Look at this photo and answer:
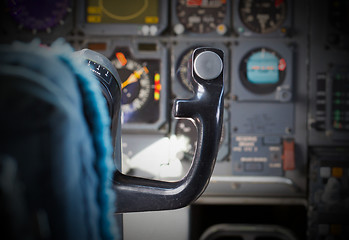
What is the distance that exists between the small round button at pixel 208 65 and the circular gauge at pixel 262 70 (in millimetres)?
1520

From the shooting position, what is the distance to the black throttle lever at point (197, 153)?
1.46 ft

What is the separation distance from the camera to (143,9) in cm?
193

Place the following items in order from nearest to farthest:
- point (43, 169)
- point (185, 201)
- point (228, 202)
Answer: point (43, 169)
point (185, 201)
point (228, 202)

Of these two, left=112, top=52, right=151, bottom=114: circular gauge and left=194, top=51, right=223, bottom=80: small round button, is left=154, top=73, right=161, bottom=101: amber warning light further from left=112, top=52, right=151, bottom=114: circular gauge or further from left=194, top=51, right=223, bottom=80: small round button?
left=194, top=51, right=223, bottom=80: small round button

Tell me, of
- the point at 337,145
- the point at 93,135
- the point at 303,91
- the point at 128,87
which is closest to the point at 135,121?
the point at 128,87

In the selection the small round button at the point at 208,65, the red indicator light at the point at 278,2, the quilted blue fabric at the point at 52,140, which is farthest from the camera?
the red indicator light at the point at 278,2

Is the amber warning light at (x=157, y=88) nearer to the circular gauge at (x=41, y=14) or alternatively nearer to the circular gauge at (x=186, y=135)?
the circular gauge at (x=186, y=135)

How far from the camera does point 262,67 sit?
6.32 feet

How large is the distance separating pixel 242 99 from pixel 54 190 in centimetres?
174

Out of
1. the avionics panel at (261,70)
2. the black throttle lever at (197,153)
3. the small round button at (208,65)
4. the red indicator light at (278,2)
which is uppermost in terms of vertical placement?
the red indicator light at (278,2)

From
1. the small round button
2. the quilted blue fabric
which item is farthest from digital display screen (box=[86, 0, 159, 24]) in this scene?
→ the quilted blue fabric

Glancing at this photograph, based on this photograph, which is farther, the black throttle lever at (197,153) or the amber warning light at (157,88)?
the amber warning light at (157,88)

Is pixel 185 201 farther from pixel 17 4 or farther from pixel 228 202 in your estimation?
pixel 17 4

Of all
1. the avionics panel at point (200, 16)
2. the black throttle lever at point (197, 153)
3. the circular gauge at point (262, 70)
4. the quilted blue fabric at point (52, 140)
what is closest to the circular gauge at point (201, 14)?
the avionics panel at point (200, 16)
